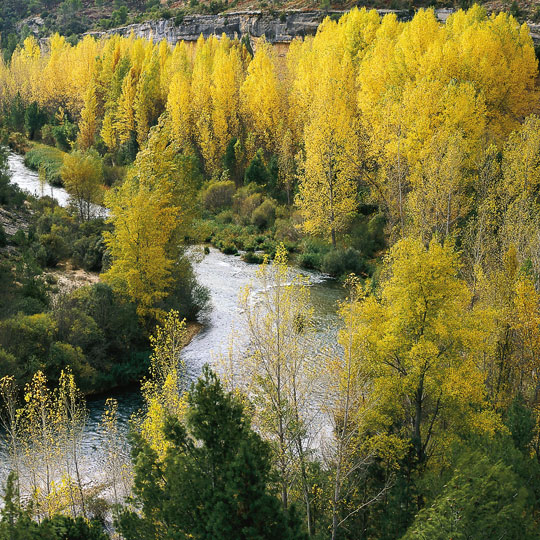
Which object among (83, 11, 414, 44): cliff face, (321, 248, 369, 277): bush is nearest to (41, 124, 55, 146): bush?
(83, 11, 414, 44): cliff face

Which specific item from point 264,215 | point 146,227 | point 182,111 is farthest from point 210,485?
point 182,111

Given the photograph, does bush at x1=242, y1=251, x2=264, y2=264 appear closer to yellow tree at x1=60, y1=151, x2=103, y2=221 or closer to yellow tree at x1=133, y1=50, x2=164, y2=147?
yellow tree at x1=60, y1=151, x2=103, y2=221

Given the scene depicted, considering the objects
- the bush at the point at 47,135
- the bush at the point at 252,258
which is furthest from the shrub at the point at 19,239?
the bush at the point at 47,135

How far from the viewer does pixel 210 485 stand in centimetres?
920

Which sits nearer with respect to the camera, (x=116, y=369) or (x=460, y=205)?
(x=116, y=369)

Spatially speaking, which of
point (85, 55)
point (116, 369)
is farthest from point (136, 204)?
point (85, 55)

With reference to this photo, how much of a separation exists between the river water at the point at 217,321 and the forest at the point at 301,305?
543 mm

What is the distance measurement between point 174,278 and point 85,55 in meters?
58.8

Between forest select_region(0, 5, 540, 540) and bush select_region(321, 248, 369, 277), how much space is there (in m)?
0.18

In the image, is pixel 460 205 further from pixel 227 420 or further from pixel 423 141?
pixel 227 420

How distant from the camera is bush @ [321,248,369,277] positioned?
34.8 m

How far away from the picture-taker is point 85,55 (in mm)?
74562

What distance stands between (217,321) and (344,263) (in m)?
10.0

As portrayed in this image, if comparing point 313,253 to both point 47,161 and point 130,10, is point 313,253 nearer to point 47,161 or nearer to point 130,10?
point 47,161
